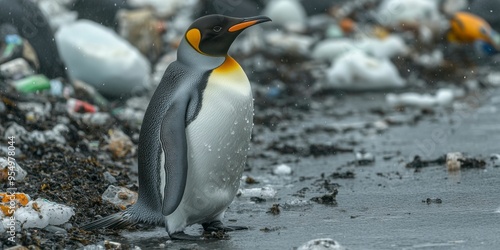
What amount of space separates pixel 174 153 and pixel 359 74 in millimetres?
6572

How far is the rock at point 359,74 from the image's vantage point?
10.2 metres

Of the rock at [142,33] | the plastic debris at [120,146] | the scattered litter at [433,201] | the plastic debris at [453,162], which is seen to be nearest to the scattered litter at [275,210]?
the scattered litter at [433,201]

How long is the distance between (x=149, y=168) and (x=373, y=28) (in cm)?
996

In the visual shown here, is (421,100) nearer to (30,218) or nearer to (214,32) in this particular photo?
(214,32)

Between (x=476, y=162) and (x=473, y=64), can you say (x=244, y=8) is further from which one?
(x=476, y=162)

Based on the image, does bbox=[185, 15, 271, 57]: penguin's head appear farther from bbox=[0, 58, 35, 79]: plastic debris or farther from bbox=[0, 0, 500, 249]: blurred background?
bbox=[0, 58, 35, 79]: plastic debris

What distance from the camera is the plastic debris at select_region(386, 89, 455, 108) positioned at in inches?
372

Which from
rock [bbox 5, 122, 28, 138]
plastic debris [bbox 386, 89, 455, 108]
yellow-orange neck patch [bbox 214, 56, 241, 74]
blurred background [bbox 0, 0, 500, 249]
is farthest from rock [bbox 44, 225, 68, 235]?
plastic debris [bbox 386, 89, 455, 108]

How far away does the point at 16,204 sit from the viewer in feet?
13.1

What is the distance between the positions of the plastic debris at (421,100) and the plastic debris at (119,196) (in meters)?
5.17

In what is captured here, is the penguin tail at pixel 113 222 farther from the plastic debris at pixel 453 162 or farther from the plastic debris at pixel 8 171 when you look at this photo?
the plastic debris at pixel 453 162

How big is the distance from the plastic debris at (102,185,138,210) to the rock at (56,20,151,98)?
12.4 feet

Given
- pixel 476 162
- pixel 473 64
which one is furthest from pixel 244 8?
pixel 476 162

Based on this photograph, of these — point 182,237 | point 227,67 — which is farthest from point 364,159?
point 182,237
